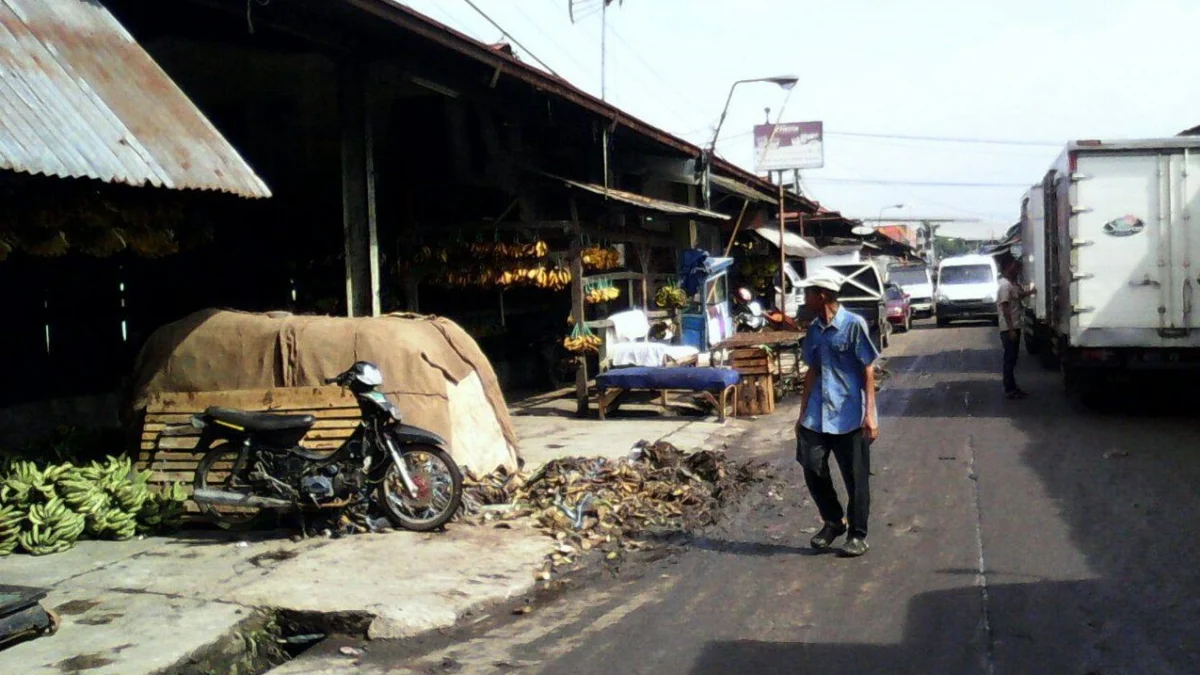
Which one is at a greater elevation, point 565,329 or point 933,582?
point 565,329

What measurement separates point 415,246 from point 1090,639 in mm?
9445

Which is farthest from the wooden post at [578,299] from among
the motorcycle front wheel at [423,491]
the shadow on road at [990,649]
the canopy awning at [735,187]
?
the shadow on road at [990,649]

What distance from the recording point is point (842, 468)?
682 centimetres

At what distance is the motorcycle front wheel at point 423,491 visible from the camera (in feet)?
24.0

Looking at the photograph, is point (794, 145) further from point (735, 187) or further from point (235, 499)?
point (235, 499)

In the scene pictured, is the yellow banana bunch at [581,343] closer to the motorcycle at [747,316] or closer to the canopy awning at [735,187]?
the canopy awning at [735,187]

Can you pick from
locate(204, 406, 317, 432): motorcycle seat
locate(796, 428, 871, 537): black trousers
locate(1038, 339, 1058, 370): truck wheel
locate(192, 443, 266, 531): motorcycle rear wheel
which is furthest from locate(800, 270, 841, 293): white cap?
locate(1038, 339, 1058, 370): truck wheel

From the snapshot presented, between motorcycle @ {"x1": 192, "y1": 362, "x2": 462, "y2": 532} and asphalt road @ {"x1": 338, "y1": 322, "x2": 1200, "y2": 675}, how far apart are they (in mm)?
1716

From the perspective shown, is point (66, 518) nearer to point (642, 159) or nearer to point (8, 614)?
point (8, 614)

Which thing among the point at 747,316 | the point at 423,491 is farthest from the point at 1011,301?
the point at 423,491

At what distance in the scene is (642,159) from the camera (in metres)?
17.2

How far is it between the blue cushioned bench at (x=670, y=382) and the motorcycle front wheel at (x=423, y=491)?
5352 mm

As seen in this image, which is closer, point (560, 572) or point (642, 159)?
point (560, 572)

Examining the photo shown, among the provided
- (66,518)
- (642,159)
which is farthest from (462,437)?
(642,159)
